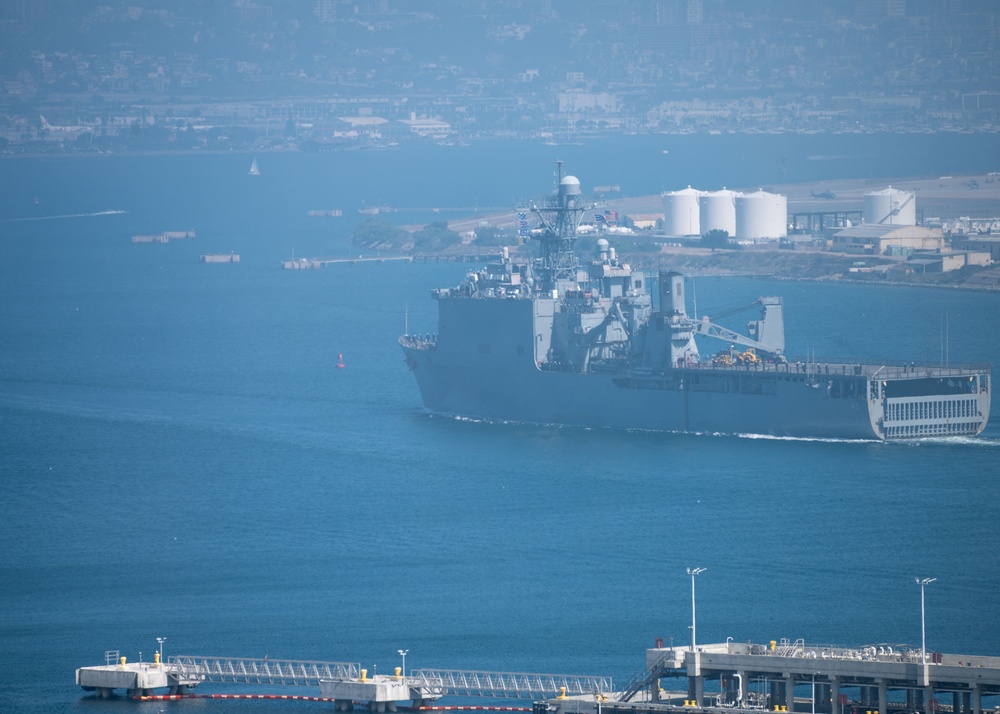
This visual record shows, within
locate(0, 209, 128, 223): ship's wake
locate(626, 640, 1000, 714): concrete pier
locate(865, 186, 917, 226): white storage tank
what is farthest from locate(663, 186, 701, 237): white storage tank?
locate(626, 640, 1000, 714): concrete pier

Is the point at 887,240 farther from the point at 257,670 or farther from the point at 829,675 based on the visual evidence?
the point at 829,675

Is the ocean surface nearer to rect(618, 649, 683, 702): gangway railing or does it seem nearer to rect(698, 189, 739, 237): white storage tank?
rect(618, 649, 683, 702): gangway railing

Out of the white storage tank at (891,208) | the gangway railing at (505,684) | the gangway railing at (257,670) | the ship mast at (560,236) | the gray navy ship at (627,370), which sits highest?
the white storage tank at (891,208)

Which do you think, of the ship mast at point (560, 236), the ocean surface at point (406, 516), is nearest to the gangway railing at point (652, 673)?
the ocean surface at point (406, 516)

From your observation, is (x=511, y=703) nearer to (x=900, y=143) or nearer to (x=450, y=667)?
(x=450, y=667)

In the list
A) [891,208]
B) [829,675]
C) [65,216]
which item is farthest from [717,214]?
[829,675]

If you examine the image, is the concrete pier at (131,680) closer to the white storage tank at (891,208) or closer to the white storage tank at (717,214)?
the white storage tank at (891,208)
